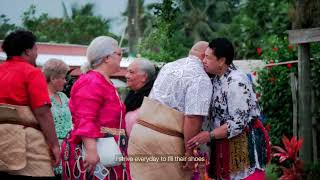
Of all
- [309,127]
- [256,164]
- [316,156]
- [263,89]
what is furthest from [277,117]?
[256,164]

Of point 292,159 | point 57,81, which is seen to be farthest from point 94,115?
point 292,159

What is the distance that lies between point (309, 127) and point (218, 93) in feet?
12.0

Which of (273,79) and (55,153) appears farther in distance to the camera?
(273,79)

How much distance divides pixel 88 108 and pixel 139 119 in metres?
0.53

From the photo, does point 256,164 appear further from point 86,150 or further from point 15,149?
point 15,149

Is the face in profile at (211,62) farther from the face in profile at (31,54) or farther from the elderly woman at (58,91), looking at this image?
the elderly woman at (58,91)

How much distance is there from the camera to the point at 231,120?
432cm

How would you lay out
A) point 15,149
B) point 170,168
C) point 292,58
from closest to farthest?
point 15,149
point 170,168
point 292,58

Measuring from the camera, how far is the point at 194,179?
4.47 metres

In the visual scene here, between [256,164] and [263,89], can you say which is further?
[263,89]

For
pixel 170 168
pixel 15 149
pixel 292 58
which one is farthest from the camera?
pixel 292 58

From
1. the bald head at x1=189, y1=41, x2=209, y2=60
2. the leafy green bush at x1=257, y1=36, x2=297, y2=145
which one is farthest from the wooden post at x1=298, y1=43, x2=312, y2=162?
the bald head at x1=189, y1=41, x2=209, y2=60

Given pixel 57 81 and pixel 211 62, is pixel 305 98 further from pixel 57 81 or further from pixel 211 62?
pixel 57 81

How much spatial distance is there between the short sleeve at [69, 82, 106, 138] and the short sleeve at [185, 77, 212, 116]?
60 centimetres
